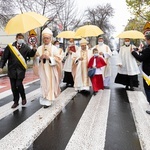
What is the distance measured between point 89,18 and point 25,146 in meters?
55.8

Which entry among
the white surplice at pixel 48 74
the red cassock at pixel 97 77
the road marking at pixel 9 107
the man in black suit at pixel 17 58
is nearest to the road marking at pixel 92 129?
the white surplice at pixel 48 74

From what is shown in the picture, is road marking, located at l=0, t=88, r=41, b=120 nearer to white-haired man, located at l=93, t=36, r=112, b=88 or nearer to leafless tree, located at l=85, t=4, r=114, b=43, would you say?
white-haired man, located at l=93, t=36, r=112, b=88

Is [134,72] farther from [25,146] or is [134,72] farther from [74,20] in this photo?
[74,20]

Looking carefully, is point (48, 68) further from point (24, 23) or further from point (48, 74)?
point (24, 23)

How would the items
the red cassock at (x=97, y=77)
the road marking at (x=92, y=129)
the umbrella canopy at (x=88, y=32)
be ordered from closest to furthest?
the road marking at (x=92, y=129) → the red cassock at (x=97, y=77) → the umbrella canopy at (x=88, y=32)

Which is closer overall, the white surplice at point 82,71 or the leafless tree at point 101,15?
the white surplice at point 82,71

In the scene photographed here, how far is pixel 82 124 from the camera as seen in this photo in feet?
16.9

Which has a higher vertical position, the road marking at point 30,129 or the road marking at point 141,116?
the road marking at point 30,129

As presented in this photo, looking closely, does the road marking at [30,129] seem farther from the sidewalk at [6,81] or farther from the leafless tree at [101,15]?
Answer: the leafless tree at [101,15]

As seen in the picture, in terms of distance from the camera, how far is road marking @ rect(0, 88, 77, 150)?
4.13 metres

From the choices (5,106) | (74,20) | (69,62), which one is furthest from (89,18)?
(5,106)

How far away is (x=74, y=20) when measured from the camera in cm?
3656

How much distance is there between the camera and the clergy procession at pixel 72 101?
4367mm

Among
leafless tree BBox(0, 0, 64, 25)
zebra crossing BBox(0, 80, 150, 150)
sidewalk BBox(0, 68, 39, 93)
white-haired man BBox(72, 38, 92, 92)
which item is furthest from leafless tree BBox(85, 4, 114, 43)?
zebra crossing BBox(0, 80, 150, 150)
